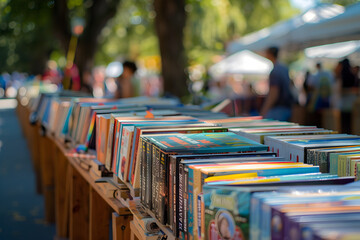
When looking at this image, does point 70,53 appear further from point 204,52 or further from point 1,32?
point 204,52

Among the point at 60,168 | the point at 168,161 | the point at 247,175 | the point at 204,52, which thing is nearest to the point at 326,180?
the point at 247,175

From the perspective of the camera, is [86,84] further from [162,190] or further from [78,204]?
[162,190]

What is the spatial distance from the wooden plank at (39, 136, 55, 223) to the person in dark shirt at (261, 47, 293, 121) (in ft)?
9.50

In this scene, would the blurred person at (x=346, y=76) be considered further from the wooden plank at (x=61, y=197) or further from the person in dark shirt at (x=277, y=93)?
the wooden plank at (x=61, y=197)

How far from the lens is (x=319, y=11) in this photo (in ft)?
23.8

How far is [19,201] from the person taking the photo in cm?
646

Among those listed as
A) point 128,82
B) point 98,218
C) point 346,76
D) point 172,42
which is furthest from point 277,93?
point 98,218

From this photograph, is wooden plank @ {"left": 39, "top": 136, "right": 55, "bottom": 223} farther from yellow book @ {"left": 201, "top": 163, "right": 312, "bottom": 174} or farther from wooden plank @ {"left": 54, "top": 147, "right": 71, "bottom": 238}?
yellow book @ {"left": 201, "top": 163, "right": 312, "bottom": 174}

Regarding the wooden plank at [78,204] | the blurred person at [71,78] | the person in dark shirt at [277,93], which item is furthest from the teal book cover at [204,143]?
the blurred person at [71,78]

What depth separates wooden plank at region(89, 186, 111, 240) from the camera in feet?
10.6

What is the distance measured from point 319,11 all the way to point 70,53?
998 centimetres

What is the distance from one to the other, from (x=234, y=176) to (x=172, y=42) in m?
6.49

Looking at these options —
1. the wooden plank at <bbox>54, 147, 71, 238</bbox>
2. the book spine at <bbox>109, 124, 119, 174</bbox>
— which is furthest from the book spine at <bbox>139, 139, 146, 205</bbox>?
the wooden plank at <bbox>54, 147, 71, 238</bbox>

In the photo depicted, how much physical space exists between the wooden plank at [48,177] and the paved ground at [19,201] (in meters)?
0.15
